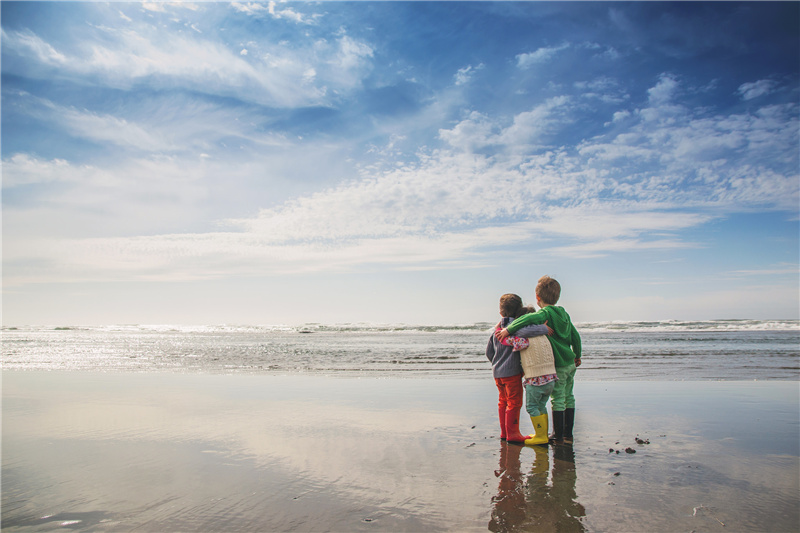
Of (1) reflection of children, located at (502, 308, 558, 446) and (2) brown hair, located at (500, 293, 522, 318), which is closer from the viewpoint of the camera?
(1) reflection of children, located at (502, 308, 558, 446)

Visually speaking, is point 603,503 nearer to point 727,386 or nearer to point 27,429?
point 27,429

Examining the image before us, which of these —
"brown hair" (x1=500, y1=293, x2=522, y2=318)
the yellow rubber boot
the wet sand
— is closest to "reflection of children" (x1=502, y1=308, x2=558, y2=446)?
the yellow rubber boot

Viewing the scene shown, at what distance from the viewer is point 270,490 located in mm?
3756

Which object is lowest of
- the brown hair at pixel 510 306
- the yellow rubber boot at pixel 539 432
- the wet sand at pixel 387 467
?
the wet sand at pixel 387 467

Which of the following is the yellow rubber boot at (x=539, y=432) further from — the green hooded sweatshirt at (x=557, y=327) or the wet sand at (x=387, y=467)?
the green hooded sweatshirt at (x=557, y=327)

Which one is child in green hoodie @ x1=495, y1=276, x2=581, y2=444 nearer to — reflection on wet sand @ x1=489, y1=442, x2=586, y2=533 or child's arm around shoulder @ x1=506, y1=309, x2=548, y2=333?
child's arm around shoulder @ x1=506, y1=309, x2=548, y2=333

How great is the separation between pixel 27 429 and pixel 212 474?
3.53 metres

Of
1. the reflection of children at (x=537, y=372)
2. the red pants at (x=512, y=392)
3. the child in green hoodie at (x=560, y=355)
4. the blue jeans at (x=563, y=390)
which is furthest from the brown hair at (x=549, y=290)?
the red pants at (x=512, y=392)

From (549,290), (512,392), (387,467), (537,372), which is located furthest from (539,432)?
(387,467)

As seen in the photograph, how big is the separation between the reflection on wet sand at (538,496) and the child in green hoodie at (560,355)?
571mm

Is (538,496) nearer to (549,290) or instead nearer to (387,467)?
(387,467)

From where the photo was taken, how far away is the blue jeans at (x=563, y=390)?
17.4 feet

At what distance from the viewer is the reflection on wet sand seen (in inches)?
122

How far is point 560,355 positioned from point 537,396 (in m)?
0.57
